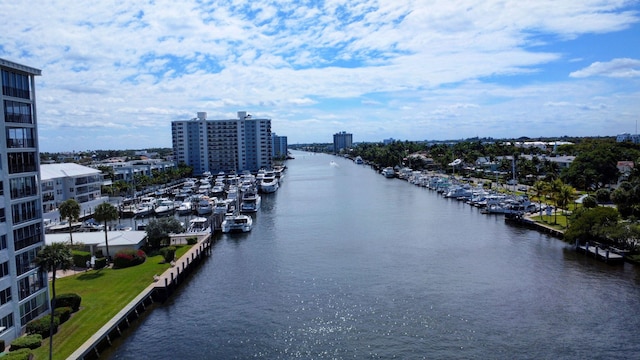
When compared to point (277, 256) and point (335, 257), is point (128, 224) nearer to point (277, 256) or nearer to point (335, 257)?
point (277, 256)

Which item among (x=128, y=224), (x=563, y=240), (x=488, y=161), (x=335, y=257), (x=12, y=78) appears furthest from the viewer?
(x=488, y=161)

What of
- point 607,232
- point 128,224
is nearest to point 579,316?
point 607,232

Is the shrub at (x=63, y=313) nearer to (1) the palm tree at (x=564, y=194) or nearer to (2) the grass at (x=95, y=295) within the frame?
(2) the grass at (x=95, y=295)

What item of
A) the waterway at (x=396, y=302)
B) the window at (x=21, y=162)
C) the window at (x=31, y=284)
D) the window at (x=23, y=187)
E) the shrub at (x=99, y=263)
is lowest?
the waterway at (x=396, y=302)

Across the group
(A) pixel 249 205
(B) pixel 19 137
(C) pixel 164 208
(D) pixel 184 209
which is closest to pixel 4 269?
(B) pixel 19 137

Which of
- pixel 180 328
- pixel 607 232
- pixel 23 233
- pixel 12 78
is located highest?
pixel 12 78

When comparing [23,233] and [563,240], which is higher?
[23,233]

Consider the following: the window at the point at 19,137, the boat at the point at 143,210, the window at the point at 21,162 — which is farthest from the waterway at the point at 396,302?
the boat at the point at 143,210
